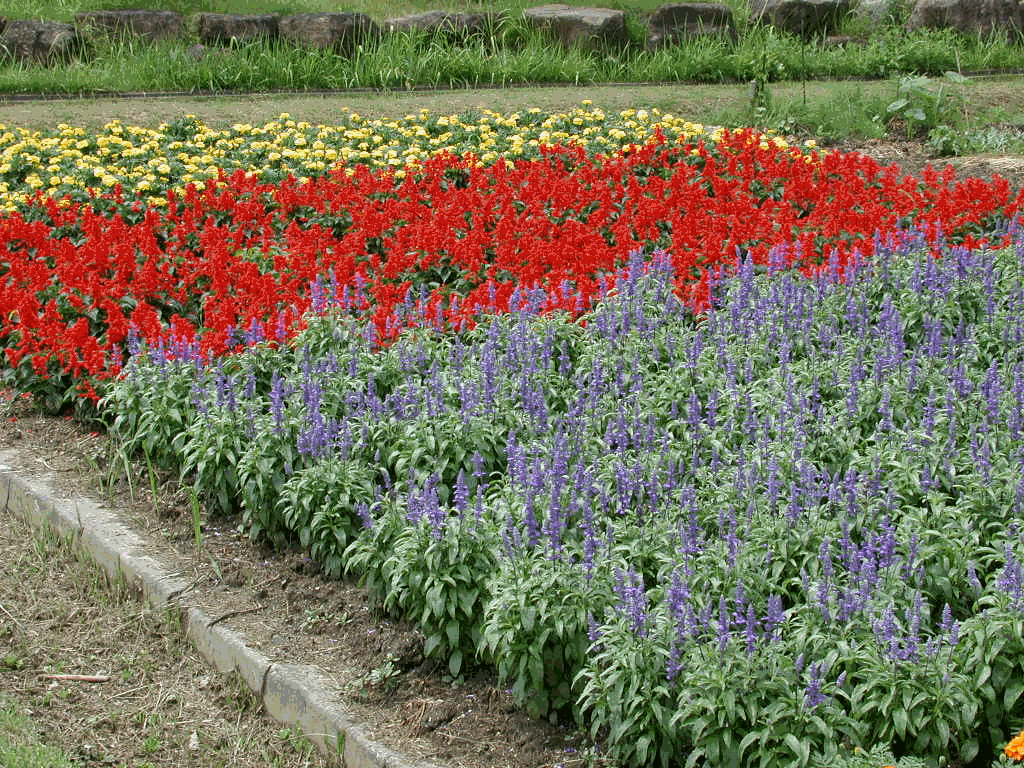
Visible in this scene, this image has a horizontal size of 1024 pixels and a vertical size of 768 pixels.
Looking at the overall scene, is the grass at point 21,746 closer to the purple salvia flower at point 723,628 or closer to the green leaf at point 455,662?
the green leaf at point 455,662

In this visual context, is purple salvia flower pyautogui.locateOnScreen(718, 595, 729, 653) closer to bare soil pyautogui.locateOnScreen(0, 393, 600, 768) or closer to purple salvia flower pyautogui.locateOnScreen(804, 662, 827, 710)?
purple salvia flower pyautogui.locateOnScreen(804, 662, 827, 710)

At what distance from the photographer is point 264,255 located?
721 centimetres

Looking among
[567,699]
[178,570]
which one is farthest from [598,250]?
[567,699]

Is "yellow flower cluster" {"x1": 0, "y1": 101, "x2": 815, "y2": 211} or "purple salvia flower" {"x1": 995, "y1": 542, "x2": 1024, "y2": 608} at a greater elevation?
"yellow flower cluster" {"x1": 0, "y1": 101, "x2": 815, "y2": 211}

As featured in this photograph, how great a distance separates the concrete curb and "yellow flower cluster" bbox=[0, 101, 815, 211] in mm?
3090

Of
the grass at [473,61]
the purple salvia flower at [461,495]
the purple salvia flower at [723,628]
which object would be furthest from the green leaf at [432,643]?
the grass at [473,61]

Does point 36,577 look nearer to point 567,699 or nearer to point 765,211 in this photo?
point 567,699

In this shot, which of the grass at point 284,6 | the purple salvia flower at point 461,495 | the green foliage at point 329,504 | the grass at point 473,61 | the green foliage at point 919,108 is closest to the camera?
the purple salvia flower at point 461,495

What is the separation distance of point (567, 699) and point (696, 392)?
1.71 m

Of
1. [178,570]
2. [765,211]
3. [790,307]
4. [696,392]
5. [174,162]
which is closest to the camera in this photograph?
[178,570]

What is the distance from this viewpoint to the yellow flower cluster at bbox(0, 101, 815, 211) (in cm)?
865

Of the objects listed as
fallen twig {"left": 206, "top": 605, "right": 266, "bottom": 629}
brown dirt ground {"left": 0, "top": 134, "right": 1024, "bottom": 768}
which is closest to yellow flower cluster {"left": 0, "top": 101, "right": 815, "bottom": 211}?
brown dirt ground {"left": 0, "top": 134, "right": 1024, "bottom": 768}

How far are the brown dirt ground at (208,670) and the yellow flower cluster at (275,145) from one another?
3545 mm

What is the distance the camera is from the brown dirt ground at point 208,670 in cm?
400
